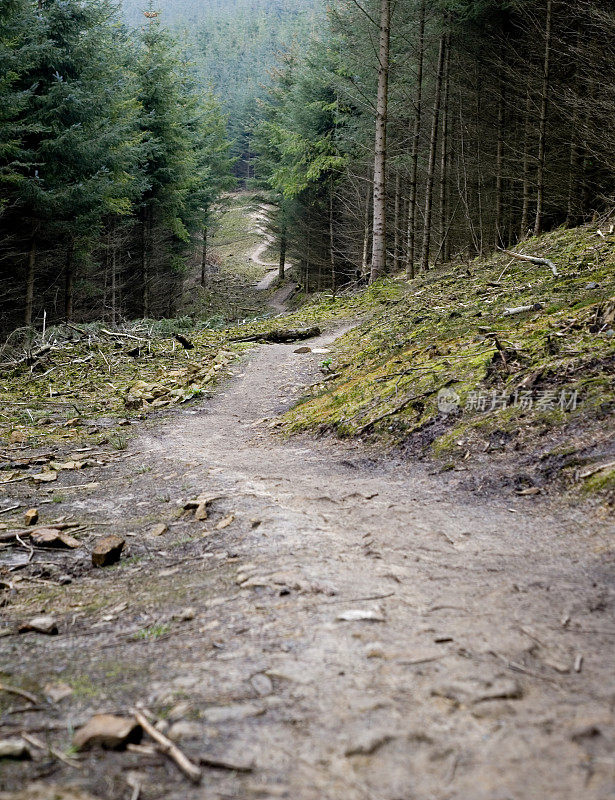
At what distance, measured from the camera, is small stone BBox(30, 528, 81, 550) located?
142 inches

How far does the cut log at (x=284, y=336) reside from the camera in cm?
1246

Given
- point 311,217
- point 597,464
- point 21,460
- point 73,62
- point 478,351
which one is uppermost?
point 73,62

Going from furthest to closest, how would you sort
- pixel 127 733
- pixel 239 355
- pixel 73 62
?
pixel 73 62
pixel 239 355
pixel 127 733

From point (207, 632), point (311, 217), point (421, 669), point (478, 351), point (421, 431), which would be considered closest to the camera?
point (421, 669)

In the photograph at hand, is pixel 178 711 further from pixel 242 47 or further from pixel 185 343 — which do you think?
pixel 242 47

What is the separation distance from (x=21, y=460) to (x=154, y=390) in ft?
11.1

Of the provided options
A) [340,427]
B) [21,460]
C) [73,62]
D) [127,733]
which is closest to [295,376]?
[340,427]

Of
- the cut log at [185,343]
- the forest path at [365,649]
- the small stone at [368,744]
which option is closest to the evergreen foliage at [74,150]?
the cut log at [185,343]

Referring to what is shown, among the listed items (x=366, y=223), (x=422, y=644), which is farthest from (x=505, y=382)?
(x=366, y=223)

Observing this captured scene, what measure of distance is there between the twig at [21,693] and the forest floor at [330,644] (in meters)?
0.01

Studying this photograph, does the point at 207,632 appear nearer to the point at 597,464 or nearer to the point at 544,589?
the point at 544,589

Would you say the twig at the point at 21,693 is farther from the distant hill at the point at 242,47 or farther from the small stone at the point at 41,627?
the distant hill at the point at 242,47

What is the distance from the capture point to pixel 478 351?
5.62m

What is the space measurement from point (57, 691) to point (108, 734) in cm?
43
